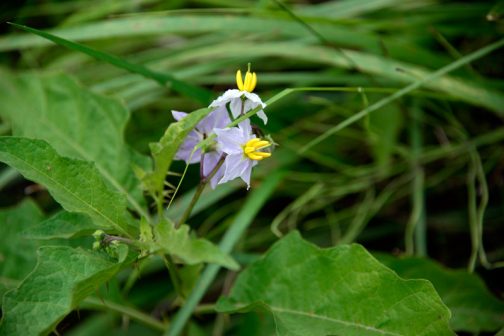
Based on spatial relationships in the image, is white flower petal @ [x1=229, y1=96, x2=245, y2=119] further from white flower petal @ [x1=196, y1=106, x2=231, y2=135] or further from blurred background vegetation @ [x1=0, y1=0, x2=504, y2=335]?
blurred background vegetation @ [x1=0, y1=0, x2=504, y2=335]

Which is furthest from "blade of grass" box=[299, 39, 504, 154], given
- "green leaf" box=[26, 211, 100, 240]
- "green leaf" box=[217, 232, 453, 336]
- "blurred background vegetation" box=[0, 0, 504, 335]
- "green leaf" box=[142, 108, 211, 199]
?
"green leaf" box=[26, 211, 100, 240]

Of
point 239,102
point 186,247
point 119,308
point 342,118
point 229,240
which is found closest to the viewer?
point 186,247

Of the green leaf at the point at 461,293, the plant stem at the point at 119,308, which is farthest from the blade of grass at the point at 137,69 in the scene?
the green leaf at the point at 461,293

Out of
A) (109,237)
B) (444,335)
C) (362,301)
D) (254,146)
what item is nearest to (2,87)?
(109,237)

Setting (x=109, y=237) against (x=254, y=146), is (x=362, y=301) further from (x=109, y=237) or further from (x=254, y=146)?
(x=109, y=237)

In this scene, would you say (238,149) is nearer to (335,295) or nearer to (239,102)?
(239,102)

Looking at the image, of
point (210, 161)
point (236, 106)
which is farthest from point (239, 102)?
point (210, 161)
